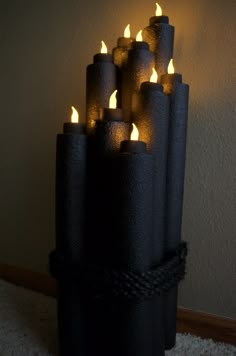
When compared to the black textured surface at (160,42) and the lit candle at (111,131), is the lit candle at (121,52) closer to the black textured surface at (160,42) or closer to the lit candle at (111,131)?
the black textured surface at (160,42)

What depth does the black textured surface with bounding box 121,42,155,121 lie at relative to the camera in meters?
0.73

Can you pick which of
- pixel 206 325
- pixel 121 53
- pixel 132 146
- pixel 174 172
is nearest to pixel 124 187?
pixel 132 146

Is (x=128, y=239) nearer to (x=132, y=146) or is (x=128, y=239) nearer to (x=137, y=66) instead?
(x=132, y=146)

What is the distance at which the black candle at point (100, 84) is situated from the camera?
76 cm

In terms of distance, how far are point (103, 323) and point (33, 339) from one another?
0.26 meters

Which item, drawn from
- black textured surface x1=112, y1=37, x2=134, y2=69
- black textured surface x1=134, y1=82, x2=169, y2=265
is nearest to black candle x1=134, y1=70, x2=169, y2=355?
black textured surface x1=134, y1=82, x2=169, y2=265

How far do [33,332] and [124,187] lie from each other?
1.70 feet

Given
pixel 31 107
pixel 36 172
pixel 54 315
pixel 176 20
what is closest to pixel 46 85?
pixel 31 107

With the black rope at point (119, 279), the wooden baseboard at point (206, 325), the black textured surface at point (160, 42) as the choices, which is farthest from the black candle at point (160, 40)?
the wooden baseboard at point (206, 325)

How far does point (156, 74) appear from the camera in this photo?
2.42ft

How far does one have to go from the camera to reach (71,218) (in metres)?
0.73

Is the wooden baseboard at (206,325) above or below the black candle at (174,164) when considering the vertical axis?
below

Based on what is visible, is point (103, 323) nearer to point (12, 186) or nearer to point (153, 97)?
point (153, 97)

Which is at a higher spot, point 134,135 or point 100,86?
point 100,86
